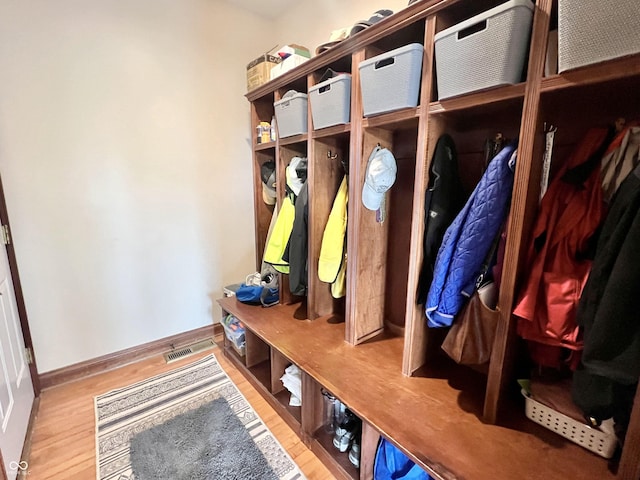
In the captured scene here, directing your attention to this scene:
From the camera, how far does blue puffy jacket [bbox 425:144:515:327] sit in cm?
102

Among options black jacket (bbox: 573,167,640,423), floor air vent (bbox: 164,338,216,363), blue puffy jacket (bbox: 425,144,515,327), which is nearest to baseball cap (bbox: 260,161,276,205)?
floor air vent (bbox: 164,338,216,363)

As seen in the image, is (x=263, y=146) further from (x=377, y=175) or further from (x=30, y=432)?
(x=30, y=432)

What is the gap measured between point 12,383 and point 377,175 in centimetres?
212

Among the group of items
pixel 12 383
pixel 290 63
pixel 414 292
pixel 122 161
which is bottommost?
pixel 12 383

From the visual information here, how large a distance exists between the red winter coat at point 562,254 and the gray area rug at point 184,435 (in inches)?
49.5

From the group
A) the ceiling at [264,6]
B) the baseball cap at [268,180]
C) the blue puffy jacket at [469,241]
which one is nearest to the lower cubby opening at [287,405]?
the blue puffy jacket at [469,241]

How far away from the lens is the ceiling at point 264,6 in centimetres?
230

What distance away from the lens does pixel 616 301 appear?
2.36 ft

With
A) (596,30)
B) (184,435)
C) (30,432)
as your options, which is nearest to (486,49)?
(596,30)

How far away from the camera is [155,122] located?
84.3 inches

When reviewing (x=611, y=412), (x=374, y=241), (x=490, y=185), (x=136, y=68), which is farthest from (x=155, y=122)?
(x=611, y=412)

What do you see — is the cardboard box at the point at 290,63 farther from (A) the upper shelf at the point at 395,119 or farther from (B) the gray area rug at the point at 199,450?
(B) the gray area rug at the point at 199,450

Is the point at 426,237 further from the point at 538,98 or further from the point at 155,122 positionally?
the point at 155,122

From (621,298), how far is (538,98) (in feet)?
1.94
